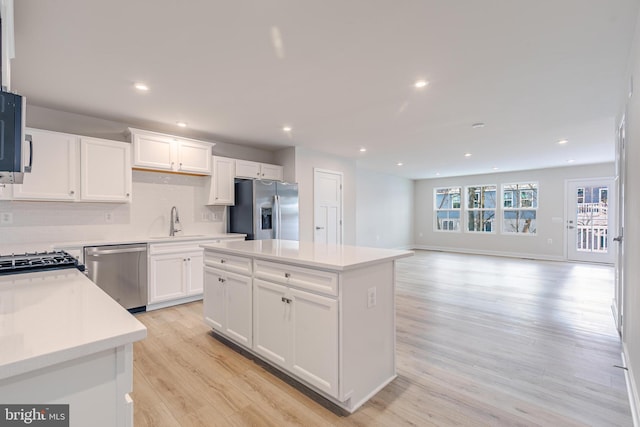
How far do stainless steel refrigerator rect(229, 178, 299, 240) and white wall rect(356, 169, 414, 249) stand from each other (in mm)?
3504

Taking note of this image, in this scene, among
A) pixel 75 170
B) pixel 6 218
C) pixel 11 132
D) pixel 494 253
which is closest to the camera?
pixel 11 132

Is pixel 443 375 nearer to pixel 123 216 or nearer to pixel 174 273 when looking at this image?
pixel 174 273

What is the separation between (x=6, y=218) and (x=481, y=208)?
398 inches

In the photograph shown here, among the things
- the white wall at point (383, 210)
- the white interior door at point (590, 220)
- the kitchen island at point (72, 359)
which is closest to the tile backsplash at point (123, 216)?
the kitchen island at point (72, 359)

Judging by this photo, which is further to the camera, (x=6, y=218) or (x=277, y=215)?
(x=277, y=215)

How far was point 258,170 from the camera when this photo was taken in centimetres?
516

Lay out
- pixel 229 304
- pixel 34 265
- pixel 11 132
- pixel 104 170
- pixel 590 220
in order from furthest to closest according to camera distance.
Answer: pixel 590 220, pixel 104 170, pixel 229 304, pixel 34 265, pixel 11 132

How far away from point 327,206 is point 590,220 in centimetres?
660

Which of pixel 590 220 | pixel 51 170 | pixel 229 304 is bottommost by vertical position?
pixel 229 304

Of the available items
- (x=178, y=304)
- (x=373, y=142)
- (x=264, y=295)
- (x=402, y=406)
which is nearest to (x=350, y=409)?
(x=402, y=406)

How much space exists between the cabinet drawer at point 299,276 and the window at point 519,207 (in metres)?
8.53

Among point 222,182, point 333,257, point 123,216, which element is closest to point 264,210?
point 222,182

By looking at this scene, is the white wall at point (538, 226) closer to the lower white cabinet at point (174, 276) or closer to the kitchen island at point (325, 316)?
the kitchen island at point (325, 316)

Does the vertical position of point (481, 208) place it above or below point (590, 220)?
above
